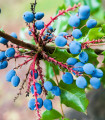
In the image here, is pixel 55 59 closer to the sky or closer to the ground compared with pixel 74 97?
closer to the sky

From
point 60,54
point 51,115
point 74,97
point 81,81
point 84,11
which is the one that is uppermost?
point 84,11

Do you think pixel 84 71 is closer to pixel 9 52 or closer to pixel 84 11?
pixel 84 11

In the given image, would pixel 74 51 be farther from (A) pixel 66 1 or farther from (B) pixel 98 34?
(A) pixel 66 1

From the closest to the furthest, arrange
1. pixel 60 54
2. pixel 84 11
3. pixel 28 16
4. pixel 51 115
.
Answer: pixel 84 11 → pixel 28 16 → pixel 60 54 → pixel 51 115

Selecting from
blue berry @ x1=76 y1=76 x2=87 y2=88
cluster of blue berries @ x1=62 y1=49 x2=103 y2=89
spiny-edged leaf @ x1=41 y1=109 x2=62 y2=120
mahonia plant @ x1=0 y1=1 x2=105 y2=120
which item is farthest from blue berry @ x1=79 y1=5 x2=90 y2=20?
spiny-edged leaf @ x1=41 y1=109 x2=62 y2=120

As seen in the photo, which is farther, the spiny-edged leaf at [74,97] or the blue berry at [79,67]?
the spiny-edged leaf at [74,97]

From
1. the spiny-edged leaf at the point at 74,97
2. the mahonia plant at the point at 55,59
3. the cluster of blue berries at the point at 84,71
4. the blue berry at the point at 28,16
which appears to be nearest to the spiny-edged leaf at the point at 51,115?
the mahonia plant at the point at 55,59

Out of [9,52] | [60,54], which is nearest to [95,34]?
[60,54]

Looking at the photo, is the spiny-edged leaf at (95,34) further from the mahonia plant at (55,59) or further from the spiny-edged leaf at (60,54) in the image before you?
the spiny-edged leaf at (60,54)

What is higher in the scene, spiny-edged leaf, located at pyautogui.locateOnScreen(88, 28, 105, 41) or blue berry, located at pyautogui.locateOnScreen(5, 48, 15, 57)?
spiny-edged leaf, located at pyautogui.locateOnScreen(88, 28, 105, 41)

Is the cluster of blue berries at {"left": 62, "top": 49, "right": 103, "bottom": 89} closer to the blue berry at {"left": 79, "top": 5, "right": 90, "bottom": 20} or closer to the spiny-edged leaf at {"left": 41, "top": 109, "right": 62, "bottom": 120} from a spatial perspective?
the blue berry at {"left": 79, "top": 5, "right": 90, "bottom": 20}
